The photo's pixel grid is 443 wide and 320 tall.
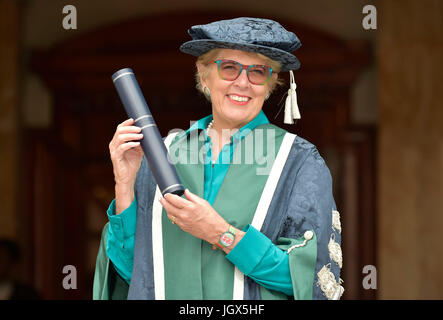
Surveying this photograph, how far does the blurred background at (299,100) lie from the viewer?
4.43m

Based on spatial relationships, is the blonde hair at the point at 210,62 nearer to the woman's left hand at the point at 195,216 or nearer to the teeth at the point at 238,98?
the teeth at the point at 238,98

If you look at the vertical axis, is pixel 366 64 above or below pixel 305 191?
above

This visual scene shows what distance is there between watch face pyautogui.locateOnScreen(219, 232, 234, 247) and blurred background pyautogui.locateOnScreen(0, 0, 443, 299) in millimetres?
2877

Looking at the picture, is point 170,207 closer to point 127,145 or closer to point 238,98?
point 127,145

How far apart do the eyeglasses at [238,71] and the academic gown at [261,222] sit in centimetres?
12

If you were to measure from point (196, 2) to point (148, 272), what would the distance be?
3.30 metres

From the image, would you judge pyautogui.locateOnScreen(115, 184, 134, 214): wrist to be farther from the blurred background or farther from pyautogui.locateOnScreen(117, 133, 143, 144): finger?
the blurred background

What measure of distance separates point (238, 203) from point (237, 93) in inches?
9.1
